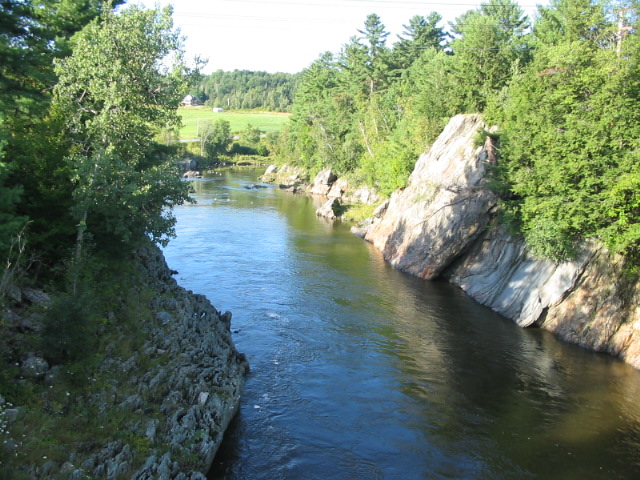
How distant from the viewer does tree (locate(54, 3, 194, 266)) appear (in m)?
19.7

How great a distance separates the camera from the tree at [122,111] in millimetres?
19688

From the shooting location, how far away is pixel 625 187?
24797 mm

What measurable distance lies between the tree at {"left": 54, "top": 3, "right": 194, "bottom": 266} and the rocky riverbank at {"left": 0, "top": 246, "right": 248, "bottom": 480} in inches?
159

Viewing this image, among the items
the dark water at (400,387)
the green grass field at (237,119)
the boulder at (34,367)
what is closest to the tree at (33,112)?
the boulder at (34,367)

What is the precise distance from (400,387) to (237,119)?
172 metres

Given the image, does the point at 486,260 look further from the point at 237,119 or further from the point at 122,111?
the point at 237,119

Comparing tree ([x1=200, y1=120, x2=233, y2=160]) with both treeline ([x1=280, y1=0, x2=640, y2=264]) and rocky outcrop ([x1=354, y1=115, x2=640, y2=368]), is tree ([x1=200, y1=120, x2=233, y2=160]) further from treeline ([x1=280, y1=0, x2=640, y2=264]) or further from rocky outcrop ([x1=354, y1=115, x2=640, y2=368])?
rocky outcrop ([x1=354, y1=115, x2=640, y2=368])

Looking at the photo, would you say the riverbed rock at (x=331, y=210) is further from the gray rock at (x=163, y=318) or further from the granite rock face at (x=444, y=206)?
the gray rock at (x=163, y=318)

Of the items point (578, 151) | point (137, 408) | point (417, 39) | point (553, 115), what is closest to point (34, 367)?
point (137, 408)

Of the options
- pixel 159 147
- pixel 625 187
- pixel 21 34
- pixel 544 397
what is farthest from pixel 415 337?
pixel 21 34

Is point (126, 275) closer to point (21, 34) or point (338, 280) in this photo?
point (21, 34)

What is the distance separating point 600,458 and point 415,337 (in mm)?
11282

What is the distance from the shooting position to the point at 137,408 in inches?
606

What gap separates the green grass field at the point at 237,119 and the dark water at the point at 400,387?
12377 centimetres
